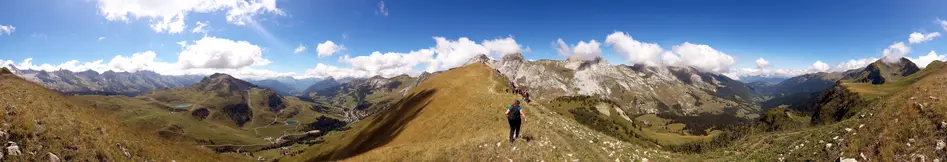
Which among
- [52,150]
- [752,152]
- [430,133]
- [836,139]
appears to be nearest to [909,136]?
[836,139]

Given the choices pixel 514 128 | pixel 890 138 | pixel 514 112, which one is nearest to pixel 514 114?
pixel 514 112

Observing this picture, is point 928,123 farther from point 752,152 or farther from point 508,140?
point 508,140

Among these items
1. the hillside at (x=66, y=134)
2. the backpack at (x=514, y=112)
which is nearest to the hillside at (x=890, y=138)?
the backpack at (x=514, y=112)

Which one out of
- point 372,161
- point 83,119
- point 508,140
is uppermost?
point 83,119

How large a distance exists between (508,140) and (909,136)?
2348cm

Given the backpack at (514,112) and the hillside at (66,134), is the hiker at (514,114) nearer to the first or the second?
the backpack at (514,112)

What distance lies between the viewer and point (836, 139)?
23.3 metres

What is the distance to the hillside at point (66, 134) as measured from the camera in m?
21.4

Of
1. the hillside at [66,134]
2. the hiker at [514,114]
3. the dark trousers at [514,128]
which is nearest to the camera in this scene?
the hillside at [66,134]

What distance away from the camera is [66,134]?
24125 millimetres

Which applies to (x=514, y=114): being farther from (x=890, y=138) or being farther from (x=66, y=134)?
(x=66, y=134)

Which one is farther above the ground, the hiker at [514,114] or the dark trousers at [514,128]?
the hiker at [514,114]

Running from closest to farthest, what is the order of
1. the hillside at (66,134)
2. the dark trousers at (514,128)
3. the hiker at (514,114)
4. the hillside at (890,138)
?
the hillside at (890,138) → the hillside at (66,134) → the hiker at (514,114) → the dark trousers at (514,128)

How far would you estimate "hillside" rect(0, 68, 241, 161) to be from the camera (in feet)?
70.3
